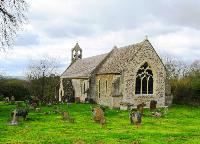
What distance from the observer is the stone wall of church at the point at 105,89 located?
42.8 meters

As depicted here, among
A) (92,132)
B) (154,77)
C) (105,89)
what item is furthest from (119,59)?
(92,132)

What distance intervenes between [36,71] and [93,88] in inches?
612

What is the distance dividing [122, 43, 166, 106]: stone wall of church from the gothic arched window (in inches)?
15.4

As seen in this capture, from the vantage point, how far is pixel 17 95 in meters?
55.4

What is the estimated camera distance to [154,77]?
4322 cm

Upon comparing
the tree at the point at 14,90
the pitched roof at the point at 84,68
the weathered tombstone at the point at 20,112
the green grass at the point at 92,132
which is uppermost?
the pitched roof at the point at 84,68

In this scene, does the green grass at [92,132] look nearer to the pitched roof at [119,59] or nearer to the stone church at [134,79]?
the stone church at [134,79]

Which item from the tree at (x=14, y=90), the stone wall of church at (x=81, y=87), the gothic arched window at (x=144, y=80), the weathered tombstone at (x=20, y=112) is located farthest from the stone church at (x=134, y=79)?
the weathered tombstone at (x=20, y=112)

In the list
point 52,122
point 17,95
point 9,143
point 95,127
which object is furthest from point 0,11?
point 17,95

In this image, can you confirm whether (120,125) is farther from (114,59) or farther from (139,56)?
(114,59)

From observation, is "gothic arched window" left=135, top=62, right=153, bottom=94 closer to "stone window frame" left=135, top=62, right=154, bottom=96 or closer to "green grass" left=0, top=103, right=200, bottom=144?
"stone window frame" left=135, top=62, right=154, bottom=96

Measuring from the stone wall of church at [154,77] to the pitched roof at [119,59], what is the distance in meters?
0.70

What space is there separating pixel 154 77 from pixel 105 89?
20.0ft

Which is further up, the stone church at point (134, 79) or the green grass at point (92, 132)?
the stone church at point (134, 79)
